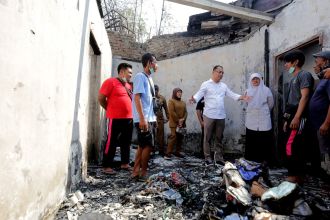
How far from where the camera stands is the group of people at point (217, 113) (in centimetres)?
330

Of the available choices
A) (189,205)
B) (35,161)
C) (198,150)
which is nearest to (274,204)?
(189,205)

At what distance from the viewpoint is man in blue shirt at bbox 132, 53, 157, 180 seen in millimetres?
3552

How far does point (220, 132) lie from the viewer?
5.06m

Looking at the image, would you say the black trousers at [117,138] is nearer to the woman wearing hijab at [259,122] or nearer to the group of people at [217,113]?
the group of people at [217,113]

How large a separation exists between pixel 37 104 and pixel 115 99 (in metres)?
2.45

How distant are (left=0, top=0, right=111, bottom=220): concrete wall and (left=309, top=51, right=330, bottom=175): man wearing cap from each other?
105 inches

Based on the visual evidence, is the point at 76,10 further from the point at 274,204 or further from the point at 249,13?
the point at 249,13

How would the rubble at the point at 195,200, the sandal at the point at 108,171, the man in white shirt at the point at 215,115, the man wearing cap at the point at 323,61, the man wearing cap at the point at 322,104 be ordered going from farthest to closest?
the man in white shirt at the point at 215,115, the sandal at the point at 108,171, the man wearing cap at the point at 323,61, the man wearing cap at the point at 322,104, the rubble at the point at 195,200

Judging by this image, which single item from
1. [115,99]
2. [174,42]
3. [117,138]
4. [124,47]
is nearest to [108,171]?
[117,138]

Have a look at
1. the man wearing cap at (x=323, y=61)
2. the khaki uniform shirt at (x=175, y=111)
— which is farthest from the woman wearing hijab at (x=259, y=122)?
the khaki uniform shirt at (x=175, y=111)

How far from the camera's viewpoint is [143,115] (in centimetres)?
354

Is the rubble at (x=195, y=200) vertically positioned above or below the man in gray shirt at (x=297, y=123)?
below

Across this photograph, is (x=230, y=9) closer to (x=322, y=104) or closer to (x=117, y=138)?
(x=322, y=104)

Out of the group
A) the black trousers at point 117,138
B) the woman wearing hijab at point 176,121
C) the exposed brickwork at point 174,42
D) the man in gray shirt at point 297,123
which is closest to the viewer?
the man in gray shirt at point 297,123
